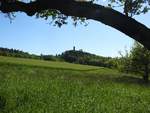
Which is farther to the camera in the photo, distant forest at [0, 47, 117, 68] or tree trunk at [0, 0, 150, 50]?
distant forest at [0, 47, 117, 68]

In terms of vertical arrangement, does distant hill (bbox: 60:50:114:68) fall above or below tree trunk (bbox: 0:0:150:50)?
above

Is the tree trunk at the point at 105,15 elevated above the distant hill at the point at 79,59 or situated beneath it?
situated beneath

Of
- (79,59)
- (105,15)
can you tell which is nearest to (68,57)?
(79,59)

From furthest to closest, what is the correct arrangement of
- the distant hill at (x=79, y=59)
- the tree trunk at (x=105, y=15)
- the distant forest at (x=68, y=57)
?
the distant hill at (x=79, y=59) < the distant forest at (x=68, y=57) < the tree trunk at (x=105, y=15)

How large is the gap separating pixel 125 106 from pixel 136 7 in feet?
16.5

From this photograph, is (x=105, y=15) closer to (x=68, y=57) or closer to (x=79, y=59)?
(x=79, y=59)

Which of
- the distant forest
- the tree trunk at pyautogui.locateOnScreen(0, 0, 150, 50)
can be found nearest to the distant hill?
the distant forest

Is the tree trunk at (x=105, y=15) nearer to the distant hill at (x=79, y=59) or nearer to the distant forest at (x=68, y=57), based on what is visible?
the distant forest at (x=68, y=57)

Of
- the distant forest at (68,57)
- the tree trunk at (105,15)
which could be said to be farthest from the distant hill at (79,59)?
the tree trunk at (105,15)

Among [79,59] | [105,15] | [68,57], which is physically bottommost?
[105,15]

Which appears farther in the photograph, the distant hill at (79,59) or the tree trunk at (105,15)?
the distant hill at (79,59)

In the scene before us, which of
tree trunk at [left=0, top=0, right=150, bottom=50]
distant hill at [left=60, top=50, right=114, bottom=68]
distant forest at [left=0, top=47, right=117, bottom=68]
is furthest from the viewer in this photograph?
distant hill at [left=60, top=50, right=114, bottom=68]

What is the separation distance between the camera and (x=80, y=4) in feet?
46.9

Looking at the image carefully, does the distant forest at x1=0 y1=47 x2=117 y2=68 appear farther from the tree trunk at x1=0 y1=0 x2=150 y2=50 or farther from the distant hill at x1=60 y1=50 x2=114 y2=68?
the tree trunk at x1=0 y1=0 x2=150 y2=50
